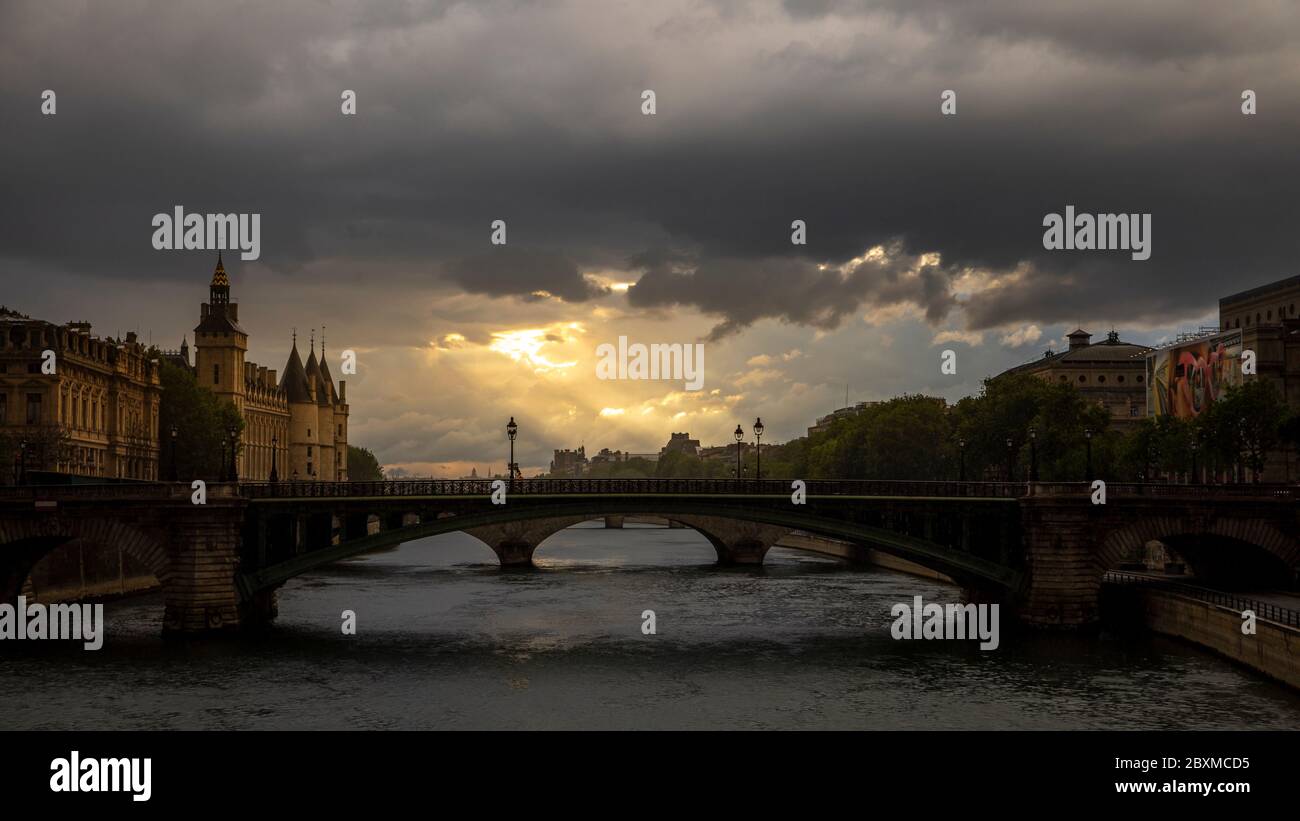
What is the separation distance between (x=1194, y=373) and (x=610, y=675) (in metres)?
73.8

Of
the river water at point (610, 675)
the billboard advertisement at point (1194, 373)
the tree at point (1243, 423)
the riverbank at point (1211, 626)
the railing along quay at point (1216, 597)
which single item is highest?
the billboard advertisement at point (1194, 373)

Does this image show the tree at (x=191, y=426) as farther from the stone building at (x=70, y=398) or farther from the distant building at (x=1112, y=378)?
Answer: the distant building at (x=1112, y=378)

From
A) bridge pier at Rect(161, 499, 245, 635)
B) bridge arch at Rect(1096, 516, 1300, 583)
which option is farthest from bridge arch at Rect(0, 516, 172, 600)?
bridge arch at Rect(1096, 516, 1300, 583)

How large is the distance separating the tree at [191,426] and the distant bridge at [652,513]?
138 ft

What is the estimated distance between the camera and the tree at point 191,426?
99812 millimetres

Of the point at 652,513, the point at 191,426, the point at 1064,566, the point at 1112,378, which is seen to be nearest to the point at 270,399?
the point at 191,426

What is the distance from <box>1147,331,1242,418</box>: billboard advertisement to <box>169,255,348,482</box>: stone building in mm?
81253

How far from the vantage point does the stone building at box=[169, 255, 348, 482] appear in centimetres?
13775

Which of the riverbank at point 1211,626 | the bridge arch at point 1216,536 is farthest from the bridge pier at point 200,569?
the riverbank at point 1211,626

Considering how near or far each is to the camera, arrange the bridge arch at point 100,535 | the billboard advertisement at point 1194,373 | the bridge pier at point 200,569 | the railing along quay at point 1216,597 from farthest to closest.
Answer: the billboard advertisement at point 1194,373, the bridge pier at point 200,569, the bridge arch at point 100,535, the railing along quay at point 1216,597

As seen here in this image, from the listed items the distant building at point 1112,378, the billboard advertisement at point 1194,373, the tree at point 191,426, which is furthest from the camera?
the distant building at point 1112,378

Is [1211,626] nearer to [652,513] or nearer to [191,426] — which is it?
[652,513]
